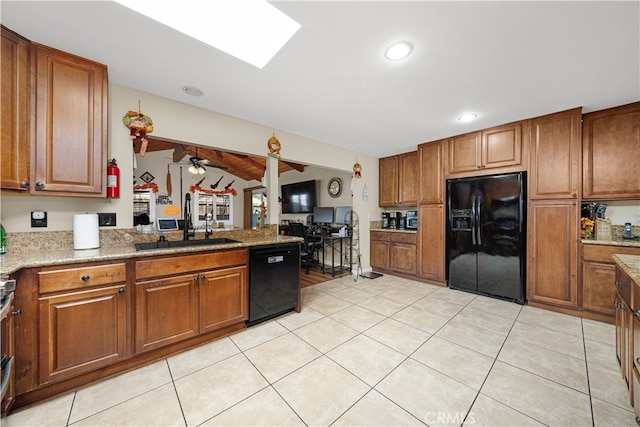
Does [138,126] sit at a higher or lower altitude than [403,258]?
higher

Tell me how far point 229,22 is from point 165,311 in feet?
7.01

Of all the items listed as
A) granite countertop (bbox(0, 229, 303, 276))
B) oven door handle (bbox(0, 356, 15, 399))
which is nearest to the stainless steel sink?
granite countertop (bbox(0, 229, 303, 276))

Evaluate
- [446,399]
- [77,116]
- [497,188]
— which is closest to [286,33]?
[77,116]

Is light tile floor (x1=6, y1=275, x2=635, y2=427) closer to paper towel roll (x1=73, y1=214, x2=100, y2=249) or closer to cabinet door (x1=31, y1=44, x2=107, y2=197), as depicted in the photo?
paper towel roll (x1=73, y1=214, x2=100, y2=249)

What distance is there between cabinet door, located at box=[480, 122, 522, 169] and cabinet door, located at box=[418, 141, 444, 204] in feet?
1.90

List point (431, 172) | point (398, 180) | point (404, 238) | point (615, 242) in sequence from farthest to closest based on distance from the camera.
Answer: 1. point (398, 180)
2. point (404, 238)
3. point (431, 172)
4. point (615, 242)

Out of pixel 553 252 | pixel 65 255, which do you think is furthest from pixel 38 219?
pixel 553 252

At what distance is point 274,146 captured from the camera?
3.04 metres

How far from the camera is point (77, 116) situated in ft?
5.53

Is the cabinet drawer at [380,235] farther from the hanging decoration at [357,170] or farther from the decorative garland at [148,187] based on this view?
the decorative garland at [148,187]

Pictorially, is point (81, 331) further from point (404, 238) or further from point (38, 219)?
point (404, 238)

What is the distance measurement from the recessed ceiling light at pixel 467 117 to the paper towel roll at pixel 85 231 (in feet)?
12.5

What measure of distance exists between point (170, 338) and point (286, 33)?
2.40 m

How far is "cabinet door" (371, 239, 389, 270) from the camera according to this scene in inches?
171
